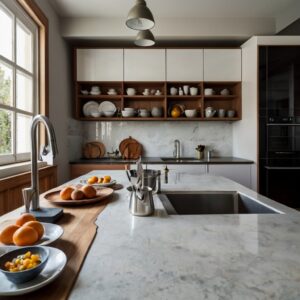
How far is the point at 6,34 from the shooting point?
83.6 inches

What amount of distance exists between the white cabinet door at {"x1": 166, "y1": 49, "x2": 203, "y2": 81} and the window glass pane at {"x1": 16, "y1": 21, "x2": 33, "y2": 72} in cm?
172

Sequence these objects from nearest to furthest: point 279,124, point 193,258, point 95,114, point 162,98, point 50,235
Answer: point 193,258
point 50,235
point 279,124
point 95,114
point 162,98

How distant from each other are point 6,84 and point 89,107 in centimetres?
165

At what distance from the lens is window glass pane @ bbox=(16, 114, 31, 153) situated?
2354 millimetres

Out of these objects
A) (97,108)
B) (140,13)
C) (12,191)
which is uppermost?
(140,13)

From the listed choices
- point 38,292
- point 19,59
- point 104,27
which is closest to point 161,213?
point 38,292

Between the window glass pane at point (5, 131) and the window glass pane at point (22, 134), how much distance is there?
0.49 feet

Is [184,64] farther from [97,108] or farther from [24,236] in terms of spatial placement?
[24,236]

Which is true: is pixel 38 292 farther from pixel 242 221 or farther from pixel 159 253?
pixel 242 221

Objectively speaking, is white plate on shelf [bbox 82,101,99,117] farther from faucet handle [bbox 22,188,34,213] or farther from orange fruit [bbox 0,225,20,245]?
orange fruit [bbox 0,225,20,245]

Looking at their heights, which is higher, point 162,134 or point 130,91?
point 130,91

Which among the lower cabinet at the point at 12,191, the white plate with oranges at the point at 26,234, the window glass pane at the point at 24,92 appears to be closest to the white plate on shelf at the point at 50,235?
the white plate with oranges at the point at 26,234

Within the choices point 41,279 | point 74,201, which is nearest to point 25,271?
point 41,279

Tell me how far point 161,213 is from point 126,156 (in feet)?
9.07
